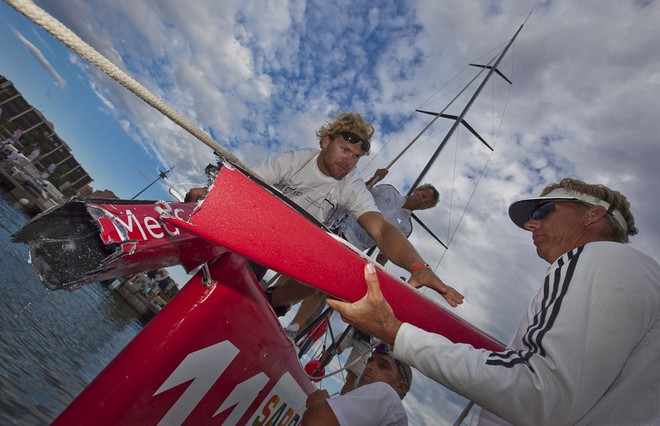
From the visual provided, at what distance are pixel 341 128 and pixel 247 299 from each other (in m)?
2.13

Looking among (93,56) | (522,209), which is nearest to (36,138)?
(93,56)

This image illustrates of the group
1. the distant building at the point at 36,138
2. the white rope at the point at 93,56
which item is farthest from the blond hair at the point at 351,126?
the distant building at the point at 36,138

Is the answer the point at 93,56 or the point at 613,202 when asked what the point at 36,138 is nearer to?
the point at 93,56

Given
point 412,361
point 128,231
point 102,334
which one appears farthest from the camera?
point 102,334

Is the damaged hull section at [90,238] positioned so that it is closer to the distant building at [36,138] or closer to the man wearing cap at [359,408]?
the man wearing cap at [359,408]

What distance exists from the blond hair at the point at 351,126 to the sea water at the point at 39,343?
25.0ft

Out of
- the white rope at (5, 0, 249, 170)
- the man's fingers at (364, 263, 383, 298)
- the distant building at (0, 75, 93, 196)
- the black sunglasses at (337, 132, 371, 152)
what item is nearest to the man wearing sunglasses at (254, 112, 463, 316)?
the black sunglasses at (337, 132, 371, 152)

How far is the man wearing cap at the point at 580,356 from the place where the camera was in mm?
1171

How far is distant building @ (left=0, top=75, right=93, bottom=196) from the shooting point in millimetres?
37906

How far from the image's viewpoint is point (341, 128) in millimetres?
3451

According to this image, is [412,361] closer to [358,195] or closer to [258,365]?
[258,365]

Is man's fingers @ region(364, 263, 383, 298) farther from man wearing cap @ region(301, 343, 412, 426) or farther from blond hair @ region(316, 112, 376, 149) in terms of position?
blond hair @ region(316, 112, 376, 149)

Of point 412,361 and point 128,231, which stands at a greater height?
point 412,361

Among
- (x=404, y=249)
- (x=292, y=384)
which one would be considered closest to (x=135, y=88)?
(x=404, y=249)
